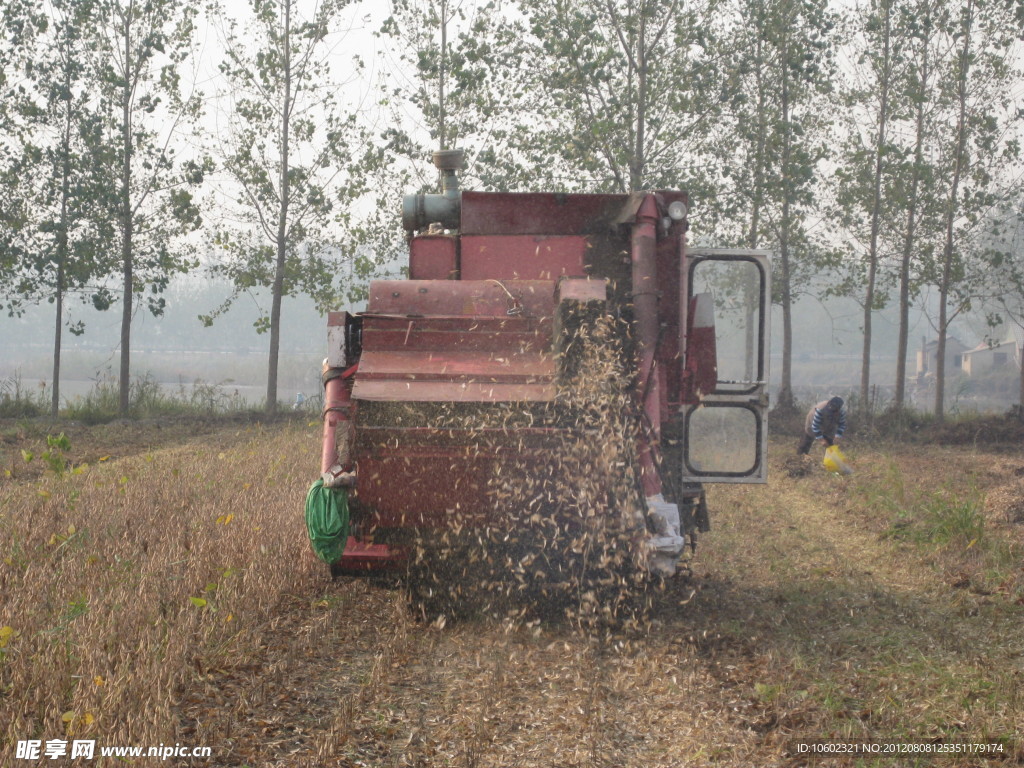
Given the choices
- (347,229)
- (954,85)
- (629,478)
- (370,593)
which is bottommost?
(370,593)

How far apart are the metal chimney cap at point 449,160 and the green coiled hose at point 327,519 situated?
10.6ft

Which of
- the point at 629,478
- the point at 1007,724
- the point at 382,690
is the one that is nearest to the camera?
the point at 1007,724

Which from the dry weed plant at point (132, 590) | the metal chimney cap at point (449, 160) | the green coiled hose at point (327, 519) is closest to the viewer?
the dry weed plant at point (132, 590)

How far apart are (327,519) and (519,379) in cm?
127

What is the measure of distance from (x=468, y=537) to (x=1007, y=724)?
106 inches

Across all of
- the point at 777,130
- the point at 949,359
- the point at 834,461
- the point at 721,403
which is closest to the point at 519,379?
the point at 721,403

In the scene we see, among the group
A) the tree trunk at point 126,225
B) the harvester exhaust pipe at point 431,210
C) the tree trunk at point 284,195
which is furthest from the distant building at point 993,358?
the harvester exhaust pipe at point 431,210

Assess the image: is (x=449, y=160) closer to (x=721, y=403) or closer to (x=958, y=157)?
(x=721, y=403)

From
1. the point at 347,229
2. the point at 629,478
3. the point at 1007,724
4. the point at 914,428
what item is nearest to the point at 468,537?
the point at 629,478

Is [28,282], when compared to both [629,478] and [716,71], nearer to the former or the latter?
[716,71]

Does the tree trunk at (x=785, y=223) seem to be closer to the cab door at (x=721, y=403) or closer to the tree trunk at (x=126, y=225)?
the tree trunk at (x=126, y=225)

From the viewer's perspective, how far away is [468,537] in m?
5.49

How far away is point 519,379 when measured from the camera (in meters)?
5.36

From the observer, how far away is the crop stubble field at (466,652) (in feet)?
12.9
